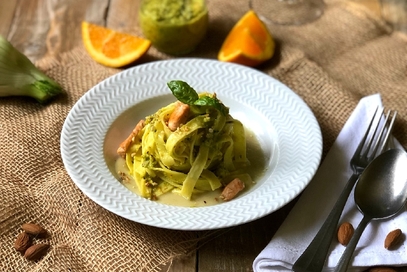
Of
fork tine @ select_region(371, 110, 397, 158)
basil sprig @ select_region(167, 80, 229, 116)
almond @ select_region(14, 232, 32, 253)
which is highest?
basil sprig @ select_region(167, 80, 229, 116)

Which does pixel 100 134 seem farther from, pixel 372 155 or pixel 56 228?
pixel 372 155

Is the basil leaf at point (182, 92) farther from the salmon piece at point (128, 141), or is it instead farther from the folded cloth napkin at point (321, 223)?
the folded cloth napkin at point (321, 223)

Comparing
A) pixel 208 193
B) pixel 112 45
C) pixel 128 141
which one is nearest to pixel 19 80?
pixel 112 45

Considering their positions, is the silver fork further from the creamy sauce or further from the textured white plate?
the creamy sauce

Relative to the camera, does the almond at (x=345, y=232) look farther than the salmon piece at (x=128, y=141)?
No

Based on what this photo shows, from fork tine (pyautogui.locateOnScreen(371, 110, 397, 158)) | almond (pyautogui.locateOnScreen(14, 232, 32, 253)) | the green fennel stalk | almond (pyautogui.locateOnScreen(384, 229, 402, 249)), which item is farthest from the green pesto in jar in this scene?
almond (pyautogui.locateOnScreen(384, 229, 402, 249))

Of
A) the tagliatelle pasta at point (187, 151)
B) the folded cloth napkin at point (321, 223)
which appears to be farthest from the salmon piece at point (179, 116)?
the folded cloth napkin at point (321, 223)

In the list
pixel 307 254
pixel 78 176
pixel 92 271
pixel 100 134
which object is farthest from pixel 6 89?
pixel 307 254

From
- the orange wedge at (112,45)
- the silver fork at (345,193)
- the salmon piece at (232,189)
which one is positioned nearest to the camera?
the silver fork at (345,193)
